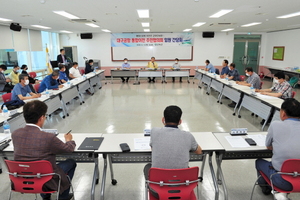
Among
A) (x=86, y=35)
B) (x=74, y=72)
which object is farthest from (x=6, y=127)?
(x=86, y=35)

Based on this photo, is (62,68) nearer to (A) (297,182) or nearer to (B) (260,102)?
(B) (260,102)

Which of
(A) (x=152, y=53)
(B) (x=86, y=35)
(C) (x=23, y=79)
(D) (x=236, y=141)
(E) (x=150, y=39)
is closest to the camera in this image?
(D) (x=236, y=141)

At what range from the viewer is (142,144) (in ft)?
7.63

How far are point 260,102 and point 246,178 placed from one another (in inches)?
84.4

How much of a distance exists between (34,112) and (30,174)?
1.74 ft

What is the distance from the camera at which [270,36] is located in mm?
11969

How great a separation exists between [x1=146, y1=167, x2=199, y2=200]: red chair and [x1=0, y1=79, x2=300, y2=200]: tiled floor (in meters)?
0.84

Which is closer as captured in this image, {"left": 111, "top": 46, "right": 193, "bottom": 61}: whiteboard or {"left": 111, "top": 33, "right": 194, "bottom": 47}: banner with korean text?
{"left": 111, "top": 33, "right": 194, "bottom": 47}: banner with korean text

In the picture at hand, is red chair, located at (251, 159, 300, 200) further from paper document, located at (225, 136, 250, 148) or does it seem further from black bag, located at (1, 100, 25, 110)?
black bag, located at (1, 100, 25, 110)

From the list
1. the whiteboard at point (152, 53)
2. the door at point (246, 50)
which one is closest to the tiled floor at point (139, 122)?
the whiteboard at point (152, 53)

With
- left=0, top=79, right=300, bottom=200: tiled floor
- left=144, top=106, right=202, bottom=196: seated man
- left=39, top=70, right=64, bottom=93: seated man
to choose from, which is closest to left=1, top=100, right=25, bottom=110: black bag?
left=0, top=79, right=300, bottom=200: tiled floor

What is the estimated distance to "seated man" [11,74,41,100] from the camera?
423cm

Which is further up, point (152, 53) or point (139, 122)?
point (152, 53)

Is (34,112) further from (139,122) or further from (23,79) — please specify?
(139,122)
